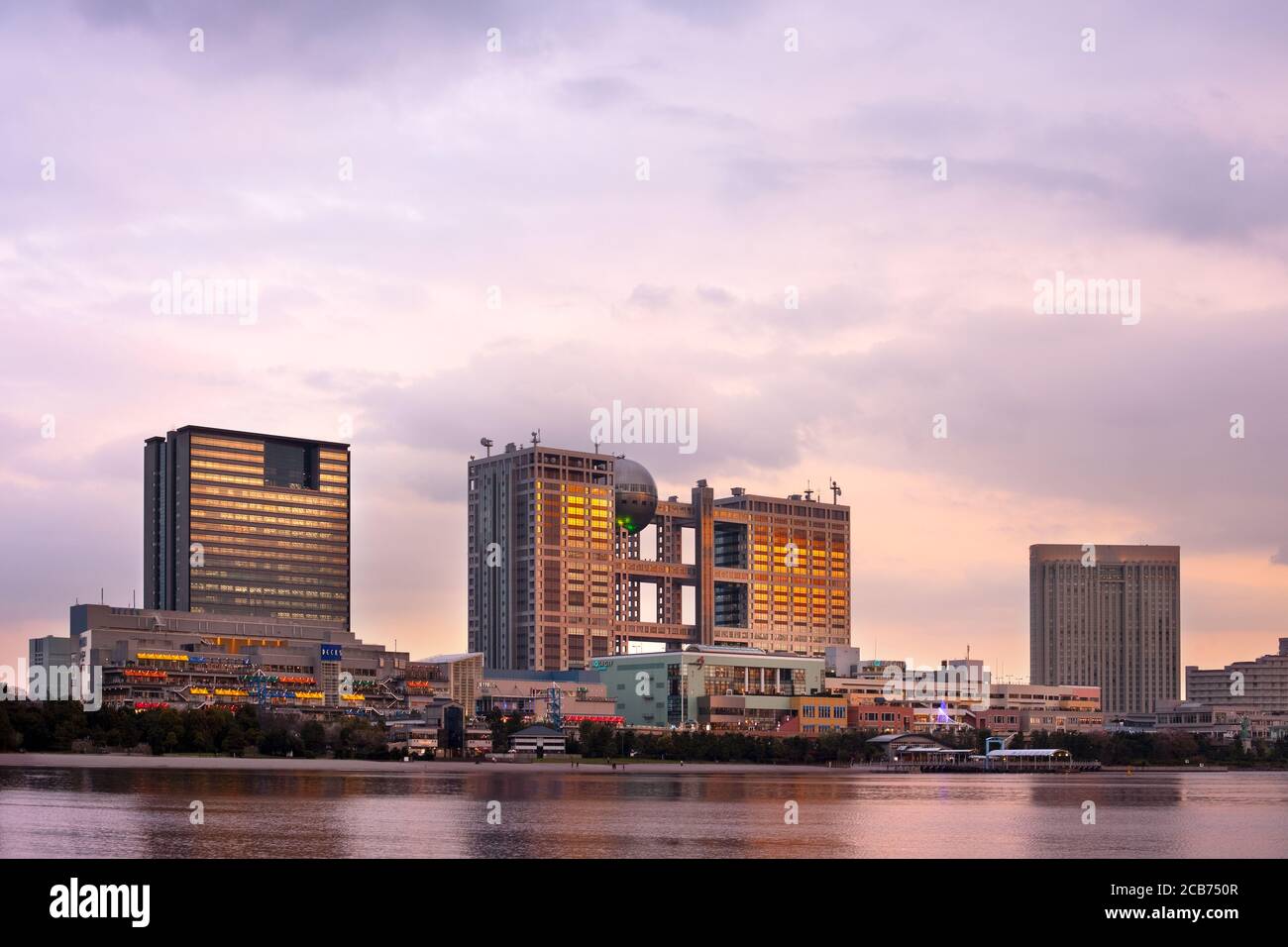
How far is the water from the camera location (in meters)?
78.9

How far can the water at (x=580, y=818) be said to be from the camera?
78875 mm

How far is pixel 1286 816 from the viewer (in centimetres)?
11812

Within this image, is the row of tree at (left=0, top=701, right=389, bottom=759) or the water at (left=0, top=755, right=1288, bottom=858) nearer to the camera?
the water at (left=0, top=755, right=1288, bottom=858)

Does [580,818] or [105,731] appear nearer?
[580,818]

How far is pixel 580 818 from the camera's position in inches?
3994

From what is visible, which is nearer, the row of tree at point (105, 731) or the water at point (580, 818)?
the water at point (580, 818)

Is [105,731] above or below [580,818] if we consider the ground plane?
below
